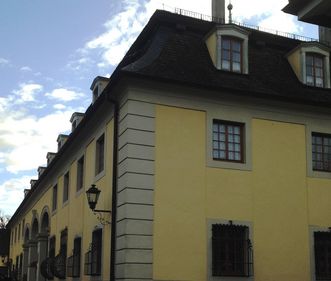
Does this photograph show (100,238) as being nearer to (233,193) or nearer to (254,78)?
(233,193)

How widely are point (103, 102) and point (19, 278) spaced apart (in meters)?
25.6

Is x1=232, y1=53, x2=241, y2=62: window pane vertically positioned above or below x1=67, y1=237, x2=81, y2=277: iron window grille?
above

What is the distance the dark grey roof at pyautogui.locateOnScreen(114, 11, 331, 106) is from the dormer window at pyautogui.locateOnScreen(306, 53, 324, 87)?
1.17ft

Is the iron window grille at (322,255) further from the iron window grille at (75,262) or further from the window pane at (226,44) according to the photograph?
the iron window grille at (75,262)

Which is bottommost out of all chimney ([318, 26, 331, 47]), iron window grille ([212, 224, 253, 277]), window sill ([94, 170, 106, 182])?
iron window grille ([212, 224, 253, 277])

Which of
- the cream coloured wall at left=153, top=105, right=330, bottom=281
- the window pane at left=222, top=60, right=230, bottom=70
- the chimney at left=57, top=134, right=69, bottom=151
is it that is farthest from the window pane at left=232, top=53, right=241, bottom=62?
the chimney at left=57, top=134, right=69, bottom=151

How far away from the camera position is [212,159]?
16.9 meters

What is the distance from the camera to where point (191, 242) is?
634 inches

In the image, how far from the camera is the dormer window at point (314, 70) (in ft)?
63.0

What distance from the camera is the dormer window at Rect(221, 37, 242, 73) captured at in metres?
18.2

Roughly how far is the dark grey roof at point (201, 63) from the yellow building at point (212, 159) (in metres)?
0.05

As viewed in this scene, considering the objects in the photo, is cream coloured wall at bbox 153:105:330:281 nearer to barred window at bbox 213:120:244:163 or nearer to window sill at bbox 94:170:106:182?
barred window at bbox 213:120:244:163

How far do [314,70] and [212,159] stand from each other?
5.24 meters

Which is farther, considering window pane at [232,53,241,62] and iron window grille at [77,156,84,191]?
iron window grille at [77,156,84,191]
